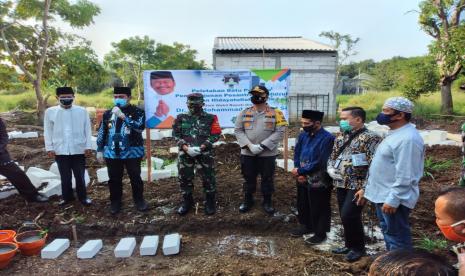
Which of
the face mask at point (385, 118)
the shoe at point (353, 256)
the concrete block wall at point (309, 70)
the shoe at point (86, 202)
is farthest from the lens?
the concrete block wall at point (309, 70)

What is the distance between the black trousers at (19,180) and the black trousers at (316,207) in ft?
12.5

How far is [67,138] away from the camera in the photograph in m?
5.00

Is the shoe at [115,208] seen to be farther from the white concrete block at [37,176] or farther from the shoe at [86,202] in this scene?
the white concrete block at [37,176]

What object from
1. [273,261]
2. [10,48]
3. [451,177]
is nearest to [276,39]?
[10,48]

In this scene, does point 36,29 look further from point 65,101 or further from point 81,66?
point 65,101

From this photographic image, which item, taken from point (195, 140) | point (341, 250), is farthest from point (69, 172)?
point (341, 250)

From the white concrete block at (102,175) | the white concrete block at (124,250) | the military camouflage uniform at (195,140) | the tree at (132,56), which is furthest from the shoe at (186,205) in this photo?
the tree at (132,56)

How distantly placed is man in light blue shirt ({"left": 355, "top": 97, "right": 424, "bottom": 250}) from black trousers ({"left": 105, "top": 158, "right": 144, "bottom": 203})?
9.83 ft

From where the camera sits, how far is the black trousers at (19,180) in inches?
204

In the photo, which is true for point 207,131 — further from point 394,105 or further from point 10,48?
point 10,48

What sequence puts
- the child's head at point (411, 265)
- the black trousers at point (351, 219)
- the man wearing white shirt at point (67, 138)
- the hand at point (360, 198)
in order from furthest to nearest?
the man wearing white shirt at point (67, 138) → the black trousers at point (351, 219) → the hand at point (360, 198) → the child's head at point (411, 265)

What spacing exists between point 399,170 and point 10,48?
14248 mm

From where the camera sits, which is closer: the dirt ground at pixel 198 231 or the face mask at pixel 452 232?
the face mask at pixel 452 232

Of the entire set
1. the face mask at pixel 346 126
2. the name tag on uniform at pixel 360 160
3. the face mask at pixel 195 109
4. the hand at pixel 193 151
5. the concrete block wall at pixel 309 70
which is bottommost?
the hand at pixel 193 151
